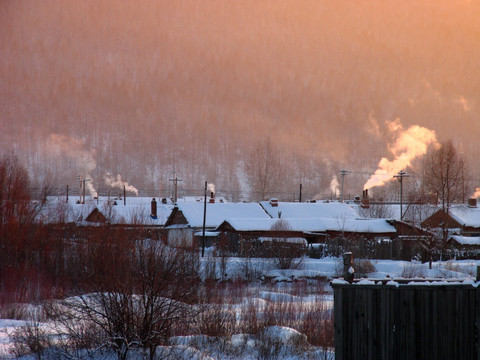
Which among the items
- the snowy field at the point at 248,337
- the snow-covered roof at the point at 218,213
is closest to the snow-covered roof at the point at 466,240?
the snowy field at the point at 248,337

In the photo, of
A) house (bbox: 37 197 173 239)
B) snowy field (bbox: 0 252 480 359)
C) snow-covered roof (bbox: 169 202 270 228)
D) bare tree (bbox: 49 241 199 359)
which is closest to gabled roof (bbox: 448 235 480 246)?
snowy field (bbox: 0 252 480 359)

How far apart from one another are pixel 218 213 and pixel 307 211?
8.54m

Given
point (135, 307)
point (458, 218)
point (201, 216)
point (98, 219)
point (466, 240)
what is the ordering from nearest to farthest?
point (135, 307) → point (98, 219) → point (466, 240) → point (201, 216) → point (458, 218)

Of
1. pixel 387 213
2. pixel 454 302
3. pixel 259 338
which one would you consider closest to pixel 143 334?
pixel 259 338

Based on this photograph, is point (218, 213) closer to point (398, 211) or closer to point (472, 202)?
point (398, 211)

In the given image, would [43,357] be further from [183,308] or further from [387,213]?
[387,213]

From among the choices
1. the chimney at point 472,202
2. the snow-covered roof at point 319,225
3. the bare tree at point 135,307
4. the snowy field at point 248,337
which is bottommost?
the snowy field at point 248,337

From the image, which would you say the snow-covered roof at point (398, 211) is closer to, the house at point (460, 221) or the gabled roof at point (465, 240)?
the house at point (460, 221)

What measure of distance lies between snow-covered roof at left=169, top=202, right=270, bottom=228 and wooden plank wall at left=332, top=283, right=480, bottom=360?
39.9 meters

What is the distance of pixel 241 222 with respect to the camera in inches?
1767

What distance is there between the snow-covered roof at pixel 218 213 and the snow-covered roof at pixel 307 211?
3.32 feet

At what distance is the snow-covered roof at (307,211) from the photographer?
168 ft

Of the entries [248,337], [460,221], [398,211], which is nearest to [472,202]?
[460,221]

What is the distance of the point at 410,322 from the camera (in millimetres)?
9711
